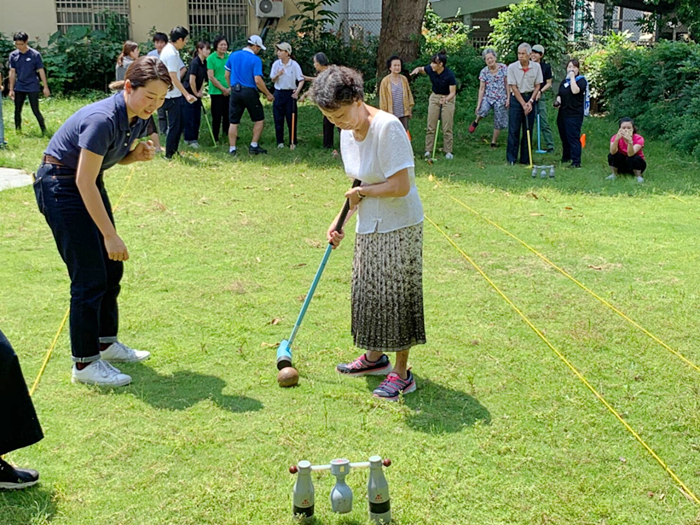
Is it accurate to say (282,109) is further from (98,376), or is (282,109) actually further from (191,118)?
(98,376)

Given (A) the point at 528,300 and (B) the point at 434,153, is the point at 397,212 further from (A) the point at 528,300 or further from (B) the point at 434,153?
(B) the point at 434,153

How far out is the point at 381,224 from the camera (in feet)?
13.8

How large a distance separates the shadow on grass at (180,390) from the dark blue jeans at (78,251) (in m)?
0.31

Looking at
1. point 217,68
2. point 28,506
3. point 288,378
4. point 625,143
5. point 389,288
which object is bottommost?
point 28,506

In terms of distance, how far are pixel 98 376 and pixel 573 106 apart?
31.5 ft

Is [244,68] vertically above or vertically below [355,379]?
above

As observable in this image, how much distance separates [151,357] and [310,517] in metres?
2.14

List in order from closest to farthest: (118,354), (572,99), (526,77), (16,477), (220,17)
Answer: (16,477) < (118,354) < (572,99) < (526,77) < (220,17)

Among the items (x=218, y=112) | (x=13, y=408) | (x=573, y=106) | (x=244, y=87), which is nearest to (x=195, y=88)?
(x=218, y=112)

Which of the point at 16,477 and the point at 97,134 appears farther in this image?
the point at 97,134

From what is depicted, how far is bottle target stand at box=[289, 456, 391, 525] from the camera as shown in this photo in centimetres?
310

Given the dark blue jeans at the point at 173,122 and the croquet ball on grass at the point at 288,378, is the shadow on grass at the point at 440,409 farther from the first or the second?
the dark blue jeans at the point at 173,122

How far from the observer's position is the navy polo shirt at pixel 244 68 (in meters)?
12.1

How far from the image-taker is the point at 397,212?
13.8ft
